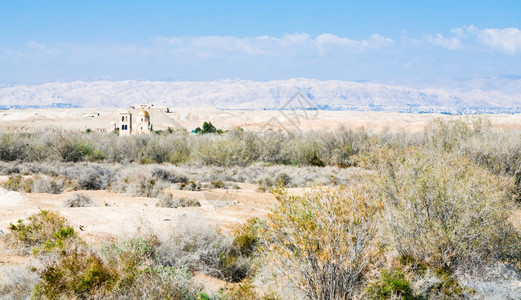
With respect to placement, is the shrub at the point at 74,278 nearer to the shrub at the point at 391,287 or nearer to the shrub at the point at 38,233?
the shrub at the point at 38,233

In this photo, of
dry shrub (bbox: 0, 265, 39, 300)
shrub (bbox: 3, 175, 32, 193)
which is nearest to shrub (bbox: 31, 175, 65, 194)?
shrub (bbox: 3, 175, 32, 193)

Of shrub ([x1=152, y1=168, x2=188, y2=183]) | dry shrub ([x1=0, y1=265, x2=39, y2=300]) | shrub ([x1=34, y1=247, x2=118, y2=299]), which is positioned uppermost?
shrub ([x1=34, y1=247, x2=118, y2=299])

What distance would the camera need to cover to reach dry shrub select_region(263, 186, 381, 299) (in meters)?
5.53

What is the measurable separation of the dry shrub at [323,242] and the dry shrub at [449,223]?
1783 millimetres

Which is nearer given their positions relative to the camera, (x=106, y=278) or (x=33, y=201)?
(x=106, y=278)

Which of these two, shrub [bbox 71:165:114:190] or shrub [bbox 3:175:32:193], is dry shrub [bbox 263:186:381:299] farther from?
shrub [bbox 71:165:114:190]

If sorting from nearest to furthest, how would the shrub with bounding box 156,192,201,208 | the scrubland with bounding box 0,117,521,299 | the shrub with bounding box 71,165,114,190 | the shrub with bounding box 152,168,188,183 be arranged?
the scrubland with bounding box 0,117,521,299 → the shrub with bounding box 156,192,201,208 → the shrub with bounding box 71,165,114,190 → the shrub with bounding box 152,168,188,183

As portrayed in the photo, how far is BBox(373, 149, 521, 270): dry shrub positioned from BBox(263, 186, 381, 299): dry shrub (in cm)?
178

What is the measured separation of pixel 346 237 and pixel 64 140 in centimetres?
2369

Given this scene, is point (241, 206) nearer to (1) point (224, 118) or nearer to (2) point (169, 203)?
(2) point (169, 203)

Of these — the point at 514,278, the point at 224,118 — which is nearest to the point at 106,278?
the point at 514,278

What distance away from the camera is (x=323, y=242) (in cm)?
557

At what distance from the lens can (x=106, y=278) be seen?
6.33m

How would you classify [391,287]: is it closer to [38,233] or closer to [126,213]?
[38,233]
